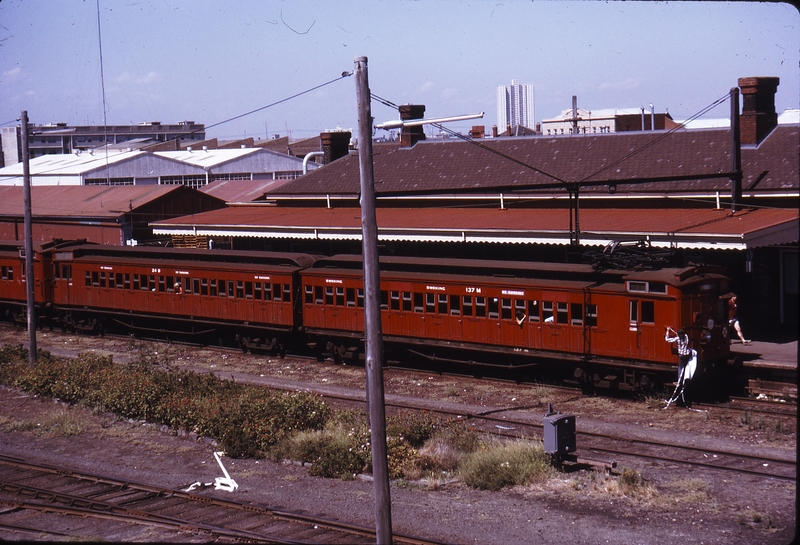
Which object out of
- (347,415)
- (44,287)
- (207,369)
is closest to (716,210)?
(347,415)

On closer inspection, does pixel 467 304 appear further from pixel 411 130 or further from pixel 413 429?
pixel 411 130

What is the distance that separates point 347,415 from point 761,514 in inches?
356

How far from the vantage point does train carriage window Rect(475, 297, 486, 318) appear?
2328cm

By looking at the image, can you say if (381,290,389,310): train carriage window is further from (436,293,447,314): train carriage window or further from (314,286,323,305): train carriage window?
(314,286,323,305): train carriage window

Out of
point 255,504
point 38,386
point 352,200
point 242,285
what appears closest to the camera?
point 255,504

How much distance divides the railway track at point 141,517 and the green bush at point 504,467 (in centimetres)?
296

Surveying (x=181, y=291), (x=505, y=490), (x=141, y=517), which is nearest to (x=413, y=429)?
(x=505, y=490)

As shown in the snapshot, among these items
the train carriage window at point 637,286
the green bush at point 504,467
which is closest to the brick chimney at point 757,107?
the train carriage window at point 637,286

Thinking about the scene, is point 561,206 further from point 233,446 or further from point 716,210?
point 233,446

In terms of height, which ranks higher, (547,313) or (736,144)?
(736,144)

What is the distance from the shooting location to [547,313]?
72.2 feet

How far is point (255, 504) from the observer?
46.8ft

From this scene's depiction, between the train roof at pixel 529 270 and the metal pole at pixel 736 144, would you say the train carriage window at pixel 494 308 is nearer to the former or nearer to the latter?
the train roof at pixel 529 270

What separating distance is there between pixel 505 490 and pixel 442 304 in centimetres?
1005
